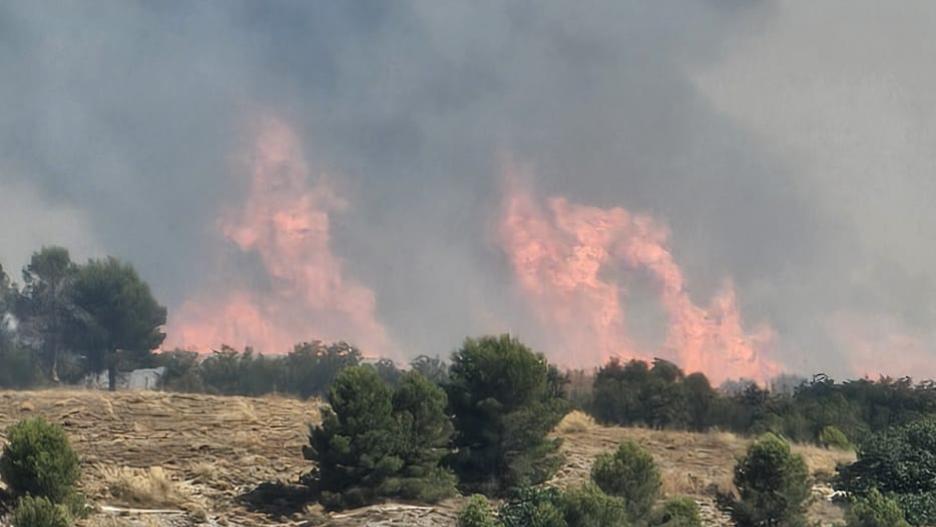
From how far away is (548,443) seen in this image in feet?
113

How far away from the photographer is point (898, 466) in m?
32.0

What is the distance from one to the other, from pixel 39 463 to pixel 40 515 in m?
2.25

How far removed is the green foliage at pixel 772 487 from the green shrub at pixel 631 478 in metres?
2.74

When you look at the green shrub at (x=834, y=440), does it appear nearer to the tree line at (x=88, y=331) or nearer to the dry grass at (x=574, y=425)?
the dry grass at (x=574, y=425)

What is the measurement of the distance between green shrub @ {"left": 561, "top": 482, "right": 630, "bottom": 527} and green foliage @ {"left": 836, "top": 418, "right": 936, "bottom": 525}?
10064 mm

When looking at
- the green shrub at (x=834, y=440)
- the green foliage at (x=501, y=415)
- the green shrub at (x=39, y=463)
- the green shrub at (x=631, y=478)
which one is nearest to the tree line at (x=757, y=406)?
the green shrub at (x=834, y=440)

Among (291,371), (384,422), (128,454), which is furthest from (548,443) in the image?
(291,371)

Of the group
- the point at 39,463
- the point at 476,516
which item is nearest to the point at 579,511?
the point at 476,516

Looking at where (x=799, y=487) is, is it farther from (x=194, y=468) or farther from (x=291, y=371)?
(x=291, y=371)

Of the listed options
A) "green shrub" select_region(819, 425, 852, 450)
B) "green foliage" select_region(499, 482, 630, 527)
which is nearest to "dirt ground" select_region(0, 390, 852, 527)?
"green foliage" select_region(499, 482, 630, 527)

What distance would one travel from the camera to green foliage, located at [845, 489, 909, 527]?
2620cm

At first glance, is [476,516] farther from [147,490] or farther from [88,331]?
[88,331]

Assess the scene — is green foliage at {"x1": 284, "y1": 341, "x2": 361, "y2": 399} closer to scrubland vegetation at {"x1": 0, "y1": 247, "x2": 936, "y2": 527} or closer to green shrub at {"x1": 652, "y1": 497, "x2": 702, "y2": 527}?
scrubland vegetation at {"x1": 0, "y1": 247, "x2": 936, "y2": 527}

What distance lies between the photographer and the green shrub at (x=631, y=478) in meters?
27.2
